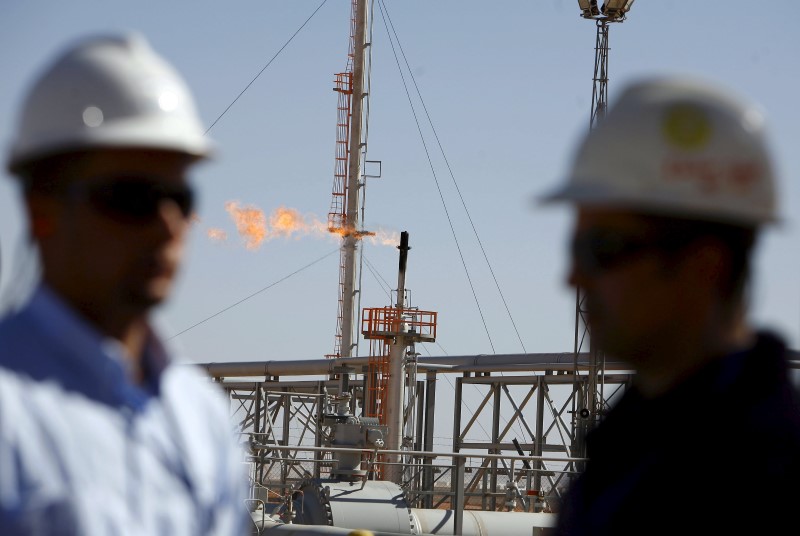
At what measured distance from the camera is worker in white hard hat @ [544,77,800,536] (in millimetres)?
1997

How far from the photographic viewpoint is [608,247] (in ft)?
7.11

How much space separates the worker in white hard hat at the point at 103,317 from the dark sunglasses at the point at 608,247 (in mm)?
709

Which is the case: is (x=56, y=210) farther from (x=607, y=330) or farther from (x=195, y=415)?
(x=607, y=330)

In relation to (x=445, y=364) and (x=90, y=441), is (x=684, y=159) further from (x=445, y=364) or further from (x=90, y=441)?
(x=445, y=364)

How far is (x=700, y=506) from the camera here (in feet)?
6.44

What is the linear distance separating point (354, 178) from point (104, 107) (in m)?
30.9

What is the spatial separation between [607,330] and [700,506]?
351 mm

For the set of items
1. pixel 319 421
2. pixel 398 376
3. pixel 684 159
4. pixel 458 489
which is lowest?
pixel 684 159

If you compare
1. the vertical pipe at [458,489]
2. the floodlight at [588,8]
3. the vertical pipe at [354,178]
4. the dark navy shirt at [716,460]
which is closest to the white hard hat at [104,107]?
the dark navy shirt at [716,460]

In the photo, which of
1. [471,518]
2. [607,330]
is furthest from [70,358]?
[471,518]

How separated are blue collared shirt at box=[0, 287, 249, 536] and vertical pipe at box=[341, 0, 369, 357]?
101ft

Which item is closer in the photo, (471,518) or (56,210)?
(56,210)

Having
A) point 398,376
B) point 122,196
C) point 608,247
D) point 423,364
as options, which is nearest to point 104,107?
point 122,196

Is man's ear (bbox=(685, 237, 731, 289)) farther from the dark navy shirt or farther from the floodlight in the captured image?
the floodlight
